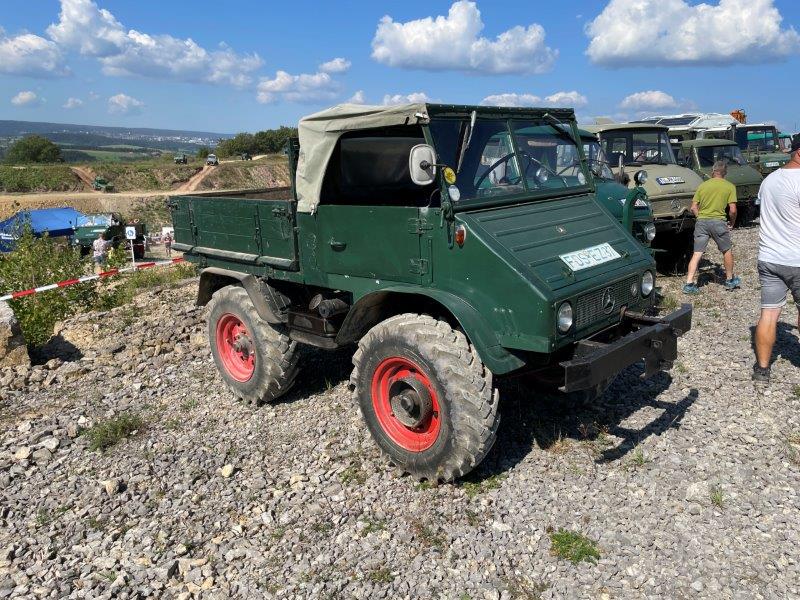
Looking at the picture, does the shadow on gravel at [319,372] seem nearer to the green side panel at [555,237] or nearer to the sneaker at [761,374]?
the green side panel at [555,237]

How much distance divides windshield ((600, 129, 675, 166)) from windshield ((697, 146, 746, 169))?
9.72 feet

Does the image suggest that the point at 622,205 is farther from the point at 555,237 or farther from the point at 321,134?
the point at 321,134

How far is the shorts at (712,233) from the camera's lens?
331 inches

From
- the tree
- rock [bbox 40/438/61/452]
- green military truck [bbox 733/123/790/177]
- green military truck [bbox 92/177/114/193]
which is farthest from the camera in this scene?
the tree

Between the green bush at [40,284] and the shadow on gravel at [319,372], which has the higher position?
the green bush at [40,284]

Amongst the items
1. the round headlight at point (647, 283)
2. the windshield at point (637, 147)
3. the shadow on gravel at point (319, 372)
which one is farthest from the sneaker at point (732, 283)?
the shadow on gravel at point (319, 372)

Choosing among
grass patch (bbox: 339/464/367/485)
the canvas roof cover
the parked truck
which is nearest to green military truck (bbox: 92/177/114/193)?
the parked truck

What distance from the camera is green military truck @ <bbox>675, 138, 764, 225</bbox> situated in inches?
547

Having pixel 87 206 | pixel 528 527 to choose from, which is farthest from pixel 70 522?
pixel 87 206

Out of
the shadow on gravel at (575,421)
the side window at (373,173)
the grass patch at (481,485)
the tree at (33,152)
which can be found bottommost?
the grass patch at (481,485)

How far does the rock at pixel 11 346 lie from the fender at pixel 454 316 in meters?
4.56

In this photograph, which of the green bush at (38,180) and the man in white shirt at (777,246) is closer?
the man in white shirt at (777,246)

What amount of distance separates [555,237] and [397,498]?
2.11 meters

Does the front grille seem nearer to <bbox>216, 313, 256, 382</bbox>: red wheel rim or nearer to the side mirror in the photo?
the side mirror
